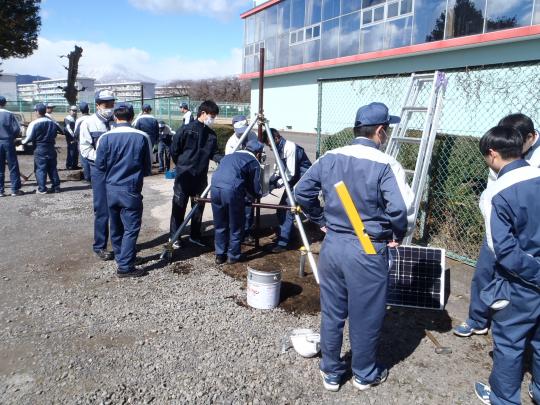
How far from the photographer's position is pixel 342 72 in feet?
75.5

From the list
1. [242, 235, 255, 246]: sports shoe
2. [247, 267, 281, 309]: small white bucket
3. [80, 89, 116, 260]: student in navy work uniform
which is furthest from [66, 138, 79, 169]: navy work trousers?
[247, 267, 281, 309]: small white bucket

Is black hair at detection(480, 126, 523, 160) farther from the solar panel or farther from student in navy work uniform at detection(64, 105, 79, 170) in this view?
student in navy work uniform at detection(64, 105, 79, 170)

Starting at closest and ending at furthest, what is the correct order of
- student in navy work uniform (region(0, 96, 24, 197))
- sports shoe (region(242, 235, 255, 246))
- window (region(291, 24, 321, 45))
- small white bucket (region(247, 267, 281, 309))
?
small white bucket (region(247, 267, 281, 309)) → sports shoe (region(242, 235, 255, 246)) → student in navy work uniform (region(0, 96, 24, 197)) → window (region(291, 24, 321, 45))

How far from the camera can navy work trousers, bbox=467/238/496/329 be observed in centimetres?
350

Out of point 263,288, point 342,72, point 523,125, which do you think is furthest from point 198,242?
point 342,72

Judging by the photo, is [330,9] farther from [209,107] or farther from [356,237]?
[356,237]

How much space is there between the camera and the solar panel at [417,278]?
13.3 feet

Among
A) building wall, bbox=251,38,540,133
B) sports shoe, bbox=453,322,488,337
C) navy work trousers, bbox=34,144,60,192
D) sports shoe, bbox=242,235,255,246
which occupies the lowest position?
sports shoe, bbox=453,322,488,337

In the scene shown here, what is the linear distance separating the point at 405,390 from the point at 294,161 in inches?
131

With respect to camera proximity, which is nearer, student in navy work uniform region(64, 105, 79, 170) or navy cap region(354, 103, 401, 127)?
navy cap region(354, 103, 401, 127)

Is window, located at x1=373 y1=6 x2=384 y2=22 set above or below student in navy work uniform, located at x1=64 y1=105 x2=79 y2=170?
above

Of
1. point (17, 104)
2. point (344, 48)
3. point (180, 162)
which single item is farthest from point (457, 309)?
point (17, 104)

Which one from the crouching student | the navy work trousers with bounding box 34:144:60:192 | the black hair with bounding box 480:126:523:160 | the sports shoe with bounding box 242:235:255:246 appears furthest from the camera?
the navy work trousers with bounding box 34:144:60:192

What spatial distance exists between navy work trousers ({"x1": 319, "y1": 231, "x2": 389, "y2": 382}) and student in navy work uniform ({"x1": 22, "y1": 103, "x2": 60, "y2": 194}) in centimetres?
798
